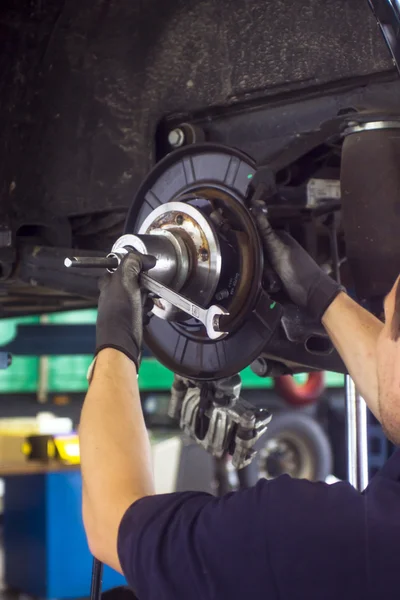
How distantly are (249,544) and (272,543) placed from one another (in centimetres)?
2

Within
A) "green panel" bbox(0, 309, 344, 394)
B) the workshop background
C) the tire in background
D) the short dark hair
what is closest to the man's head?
the short dark hair

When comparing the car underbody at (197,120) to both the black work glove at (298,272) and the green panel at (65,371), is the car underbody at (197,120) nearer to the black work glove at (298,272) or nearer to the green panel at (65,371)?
the black work glove at (298,272)

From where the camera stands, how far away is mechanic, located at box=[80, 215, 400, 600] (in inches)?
27.5

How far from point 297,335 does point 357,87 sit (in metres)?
0.33

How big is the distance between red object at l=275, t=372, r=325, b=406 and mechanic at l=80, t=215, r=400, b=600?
11.2ft

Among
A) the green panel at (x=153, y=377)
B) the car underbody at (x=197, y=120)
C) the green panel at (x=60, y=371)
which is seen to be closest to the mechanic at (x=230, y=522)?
the car underbody at (x=197, y=120)

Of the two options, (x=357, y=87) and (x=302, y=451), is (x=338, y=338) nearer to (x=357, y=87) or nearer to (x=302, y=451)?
(x=357, y=87)

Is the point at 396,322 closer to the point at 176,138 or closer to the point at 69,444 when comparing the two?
the point at 176,138

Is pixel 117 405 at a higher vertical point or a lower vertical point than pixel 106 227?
lower

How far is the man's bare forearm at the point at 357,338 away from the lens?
97 cm

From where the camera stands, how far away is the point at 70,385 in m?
3.87

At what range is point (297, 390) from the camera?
4328 millimetres

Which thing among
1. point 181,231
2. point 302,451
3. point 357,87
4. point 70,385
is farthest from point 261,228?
point 302,451

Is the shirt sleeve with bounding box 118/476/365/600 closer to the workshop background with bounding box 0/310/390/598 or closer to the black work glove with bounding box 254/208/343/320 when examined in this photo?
the black work glove with bounding box 254/208/343/320
